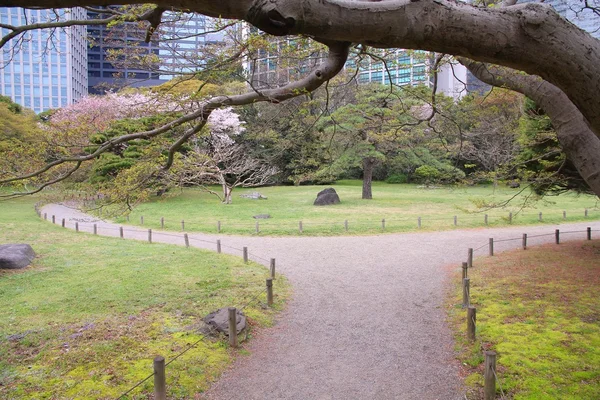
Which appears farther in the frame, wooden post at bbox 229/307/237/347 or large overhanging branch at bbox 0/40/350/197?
wooden post at bbox 229/307/237/347

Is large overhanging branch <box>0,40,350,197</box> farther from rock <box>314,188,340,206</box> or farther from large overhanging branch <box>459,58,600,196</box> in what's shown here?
rock <box>314,188,340,206</box>

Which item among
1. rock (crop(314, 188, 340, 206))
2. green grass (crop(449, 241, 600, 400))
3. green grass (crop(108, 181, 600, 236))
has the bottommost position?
green grass (crop(449, 241, 600, 400))

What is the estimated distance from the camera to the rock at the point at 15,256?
1119 centimetres

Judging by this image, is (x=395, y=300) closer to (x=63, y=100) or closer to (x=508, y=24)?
(x=508, y=24)

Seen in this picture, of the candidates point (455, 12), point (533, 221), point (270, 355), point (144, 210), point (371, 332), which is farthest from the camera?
point (144, 210)

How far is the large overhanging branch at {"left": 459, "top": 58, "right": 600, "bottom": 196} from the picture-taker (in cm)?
466

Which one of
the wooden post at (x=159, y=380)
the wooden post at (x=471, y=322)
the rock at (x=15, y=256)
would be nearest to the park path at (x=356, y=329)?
the wooden post at (x=471, y=322)

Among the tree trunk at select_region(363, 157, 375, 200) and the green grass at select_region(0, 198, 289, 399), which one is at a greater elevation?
the tree trunk at select_region(363, 157, 375, 200)

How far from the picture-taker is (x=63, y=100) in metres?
58.3

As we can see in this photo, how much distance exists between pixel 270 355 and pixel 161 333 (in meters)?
1.94

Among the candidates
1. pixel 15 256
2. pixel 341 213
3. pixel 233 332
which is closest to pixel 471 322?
pixel 233 332

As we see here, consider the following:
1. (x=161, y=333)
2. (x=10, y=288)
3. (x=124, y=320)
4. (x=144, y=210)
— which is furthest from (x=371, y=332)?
(x=144, y=210)

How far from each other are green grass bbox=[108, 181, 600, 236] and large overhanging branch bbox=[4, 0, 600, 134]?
11.5m

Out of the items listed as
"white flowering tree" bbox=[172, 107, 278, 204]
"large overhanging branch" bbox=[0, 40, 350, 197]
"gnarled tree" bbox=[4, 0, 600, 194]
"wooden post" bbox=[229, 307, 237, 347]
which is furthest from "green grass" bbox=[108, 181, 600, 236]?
"gnarled tree" bbox=[4, 0, 600, 194]
